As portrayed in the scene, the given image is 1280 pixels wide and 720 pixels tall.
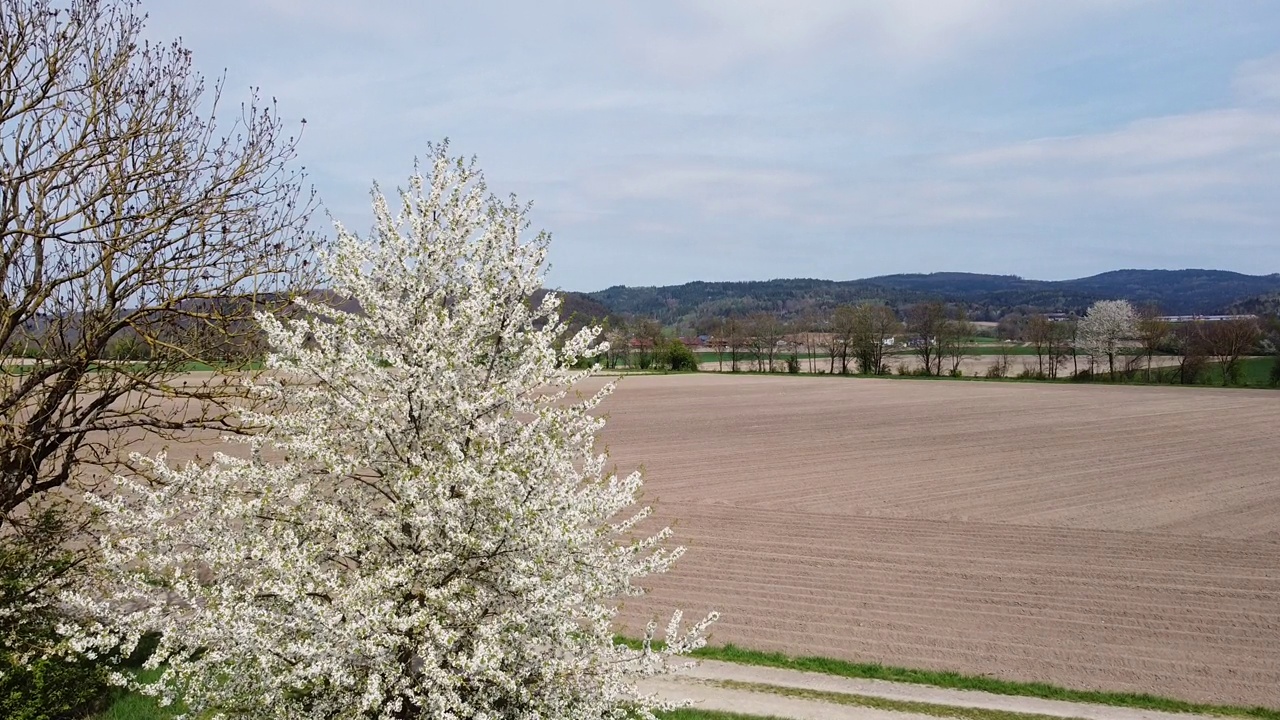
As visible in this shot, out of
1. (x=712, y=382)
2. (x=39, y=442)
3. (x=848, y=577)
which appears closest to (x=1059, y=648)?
(x=848, y=577)

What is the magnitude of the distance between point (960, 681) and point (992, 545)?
10.0m

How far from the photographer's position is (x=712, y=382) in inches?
3565

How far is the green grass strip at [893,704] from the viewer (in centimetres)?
1232

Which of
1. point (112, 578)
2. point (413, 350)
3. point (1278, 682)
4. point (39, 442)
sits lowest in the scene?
point (1278, 682)

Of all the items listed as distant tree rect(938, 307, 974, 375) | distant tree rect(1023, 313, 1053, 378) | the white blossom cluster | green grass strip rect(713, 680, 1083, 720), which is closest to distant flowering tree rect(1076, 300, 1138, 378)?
the white blossom cluster

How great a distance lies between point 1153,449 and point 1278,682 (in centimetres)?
2924

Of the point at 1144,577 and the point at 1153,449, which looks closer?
the point at 1144,577

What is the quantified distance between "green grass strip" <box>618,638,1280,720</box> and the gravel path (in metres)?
0.23

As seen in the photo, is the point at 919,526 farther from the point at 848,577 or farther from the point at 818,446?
the point at 818,446

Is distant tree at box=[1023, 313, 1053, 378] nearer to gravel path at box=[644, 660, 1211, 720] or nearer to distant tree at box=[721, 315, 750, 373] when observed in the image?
distant tree at box=[721, 315, 750, 373]

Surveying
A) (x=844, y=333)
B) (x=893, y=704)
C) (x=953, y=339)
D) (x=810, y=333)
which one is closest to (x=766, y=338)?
(x=810, y=333)

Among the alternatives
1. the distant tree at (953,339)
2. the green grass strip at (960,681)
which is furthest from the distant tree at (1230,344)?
the green grass strip at (960,681)

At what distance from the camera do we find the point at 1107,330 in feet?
301

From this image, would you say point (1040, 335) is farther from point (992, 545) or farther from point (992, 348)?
point (992, 545)
